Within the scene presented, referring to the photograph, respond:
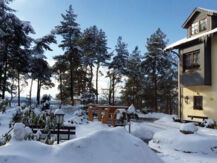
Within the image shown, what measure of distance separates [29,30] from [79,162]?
19.2m

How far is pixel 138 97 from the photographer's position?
3203 cm

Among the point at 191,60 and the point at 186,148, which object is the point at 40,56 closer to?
the point at 191,60

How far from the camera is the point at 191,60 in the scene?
45.8ft

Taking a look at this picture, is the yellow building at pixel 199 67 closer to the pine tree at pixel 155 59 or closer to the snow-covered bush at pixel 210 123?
the snow-covered bush at pixel 210 123

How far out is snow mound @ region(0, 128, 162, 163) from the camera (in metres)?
2.44

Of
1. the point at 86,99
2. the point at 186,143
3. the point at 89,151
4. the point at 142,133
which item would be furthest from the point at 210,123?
the point at 89,151

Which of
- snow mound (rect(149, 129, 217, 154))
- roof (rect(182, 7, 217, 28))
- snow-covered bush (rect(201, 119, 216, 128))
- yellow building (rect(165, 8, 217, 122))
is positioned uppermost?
roof (rect(182, 7, 217, 28))

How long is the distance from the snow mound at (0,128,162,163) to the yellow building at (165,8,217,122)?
11.4 m

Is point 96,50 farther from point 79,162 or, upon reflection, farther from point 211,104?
point 79,162

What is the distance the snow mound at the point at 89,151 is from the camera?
244cm

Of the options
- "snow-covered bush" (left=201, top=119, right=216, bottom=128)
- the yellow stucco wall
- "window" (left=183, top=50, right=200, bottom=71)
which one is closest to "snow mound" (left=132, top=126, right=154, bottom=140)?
"snow-covered bush" (left=201, top=119, right=216, bottom=128)

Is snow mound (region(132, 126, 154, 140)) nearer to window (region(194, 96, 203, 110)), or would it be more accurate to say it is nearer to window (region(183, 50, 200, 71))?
window (region(194, 96, 203, 110))

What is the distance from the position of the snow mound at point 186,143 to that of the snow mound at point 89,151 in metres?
4.17

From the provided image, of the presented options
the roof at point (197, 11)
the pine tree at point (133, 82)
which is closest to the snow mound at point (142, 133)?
the roof at point (197, 11)
